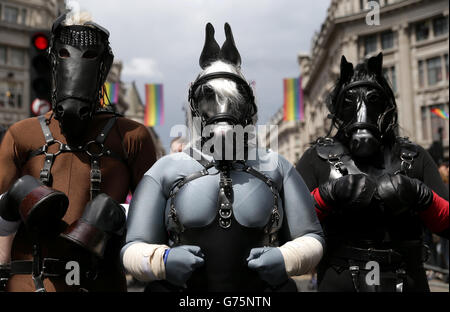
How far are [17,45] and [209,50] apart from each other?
135 feet

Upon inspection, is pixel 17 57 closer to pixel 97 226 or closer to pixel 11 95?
pixel 11 95

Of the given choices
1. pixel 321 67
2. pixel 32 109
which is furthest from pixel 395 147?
pixel 321 67

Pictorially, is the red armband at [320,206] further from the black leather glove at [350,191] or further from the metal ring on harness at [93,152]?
the metal ring on harness at [93,152]

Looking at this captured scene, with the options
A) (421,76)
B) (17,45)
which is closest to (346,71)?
(421,76)

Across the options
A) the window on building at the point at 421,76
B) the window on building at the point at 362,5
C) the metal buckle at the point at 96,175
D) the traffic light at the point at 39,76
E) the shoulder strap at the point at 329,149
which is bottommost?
the metal buckle at the point at 96,175

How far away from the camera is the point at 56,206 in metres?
2.38

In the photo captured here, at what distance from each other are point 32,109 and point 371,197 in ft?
16.3

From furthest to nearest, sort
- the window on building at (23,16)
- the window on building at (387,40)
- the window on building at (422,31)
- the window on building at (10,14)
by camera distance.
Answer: the window on building at (23,16), the window on building at (10,14), the window on building at (387,40), the window on building at (422,31)

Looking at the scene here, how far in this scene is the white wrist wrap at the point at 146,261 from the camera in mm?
2197

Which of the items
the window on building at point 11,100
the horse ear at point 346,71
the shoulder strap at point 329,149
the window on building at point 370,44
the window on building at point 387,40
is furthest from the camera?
the window on building at point 370,44

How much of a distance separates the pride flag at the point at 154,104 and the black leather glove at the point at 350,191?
11366 millimetres

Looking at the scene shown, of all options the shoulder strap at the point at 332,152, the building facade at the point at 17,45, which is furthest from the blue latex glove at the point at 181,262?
the building facade at the point at 17,45

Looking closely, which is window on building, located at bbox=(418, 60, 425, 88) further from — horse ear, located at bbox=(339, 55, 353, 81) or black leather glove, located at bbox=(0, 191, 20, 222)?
black leather glove, located at bbox=(0, 191, 20, 222)
